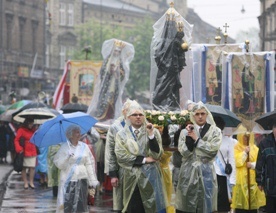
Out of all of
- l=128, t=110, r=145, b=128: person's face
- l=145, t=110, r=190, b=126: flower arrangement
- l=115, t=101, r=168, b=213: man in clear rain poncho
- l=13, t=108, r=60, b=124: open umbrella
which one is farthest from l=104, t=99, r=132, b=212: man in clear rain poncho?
l=13, t=108, r=60, b=124: open umbrella

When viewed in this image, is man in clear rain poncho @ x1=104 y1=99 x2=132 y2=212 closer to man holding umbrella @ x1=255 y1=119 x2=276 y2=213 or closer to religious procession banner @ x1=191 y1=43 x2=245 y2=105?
man holding umbrella @ x1=255 y1=119 x2=276 y2=213

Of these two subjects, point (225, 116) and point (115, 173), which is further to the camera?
point (225, 116)

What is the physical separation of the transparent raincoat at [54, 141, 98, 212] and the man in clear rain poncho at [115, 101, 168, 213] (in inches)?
88.7

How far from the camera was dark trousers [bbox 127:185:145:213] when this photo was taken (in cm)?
1231

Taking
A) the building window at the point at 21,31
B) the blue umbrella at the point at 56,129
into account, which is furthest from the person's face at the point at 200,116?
the building window at the point at 21,31

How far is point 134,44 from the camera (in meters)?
97.7

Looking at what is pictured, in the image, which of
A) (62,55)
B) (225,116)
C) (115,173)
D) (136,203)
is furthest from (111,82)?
(62,55)

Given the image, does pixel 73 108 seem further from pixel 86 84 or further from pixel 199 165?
pixel 199 165

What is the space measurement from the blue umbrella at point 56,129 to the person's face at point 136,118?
9.49ft

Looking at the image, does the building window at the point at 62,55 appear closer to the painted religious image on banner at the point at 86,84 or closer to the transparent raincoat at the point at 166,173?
the painted religious image on banner at the point at 86,84

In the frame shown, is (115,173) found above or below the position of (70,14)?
below

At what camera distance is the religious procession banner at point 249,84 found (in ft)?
61.4

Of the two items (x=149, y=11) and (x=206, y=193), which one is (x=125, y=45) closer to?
(x=206, y=193)

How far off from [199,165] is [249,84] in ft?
22.0
